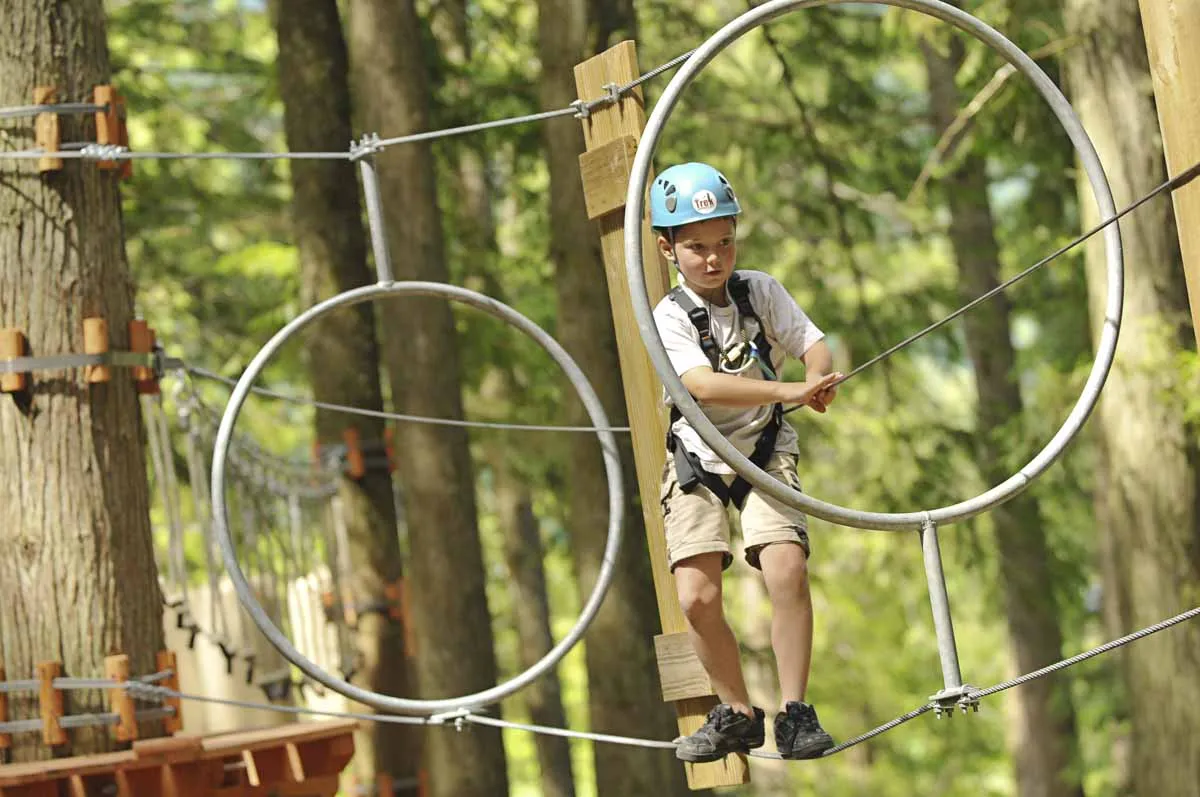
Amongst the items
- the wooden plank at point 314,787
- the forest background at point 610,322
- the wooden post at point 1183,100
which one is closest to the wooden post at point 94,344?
the forest background at point 610,322

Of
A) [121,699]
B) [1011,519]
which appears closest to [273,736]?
[121,699]

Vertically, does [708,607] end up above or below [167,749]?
above

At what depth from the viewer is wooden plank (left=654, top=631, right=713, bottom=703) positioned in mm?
4840

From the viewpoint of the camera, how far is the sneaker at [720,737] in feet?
15.0

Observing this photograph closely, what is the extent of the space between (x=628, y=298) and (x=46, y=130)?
7.71 feet

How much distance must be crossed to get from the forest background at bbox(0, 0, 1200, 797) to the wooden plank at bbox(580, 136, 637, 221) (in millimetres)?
2511

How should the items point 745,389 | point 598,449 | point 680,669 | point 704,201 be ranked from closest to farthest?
point 745,389 → point 704,201 → point 680,669 → point 598,449

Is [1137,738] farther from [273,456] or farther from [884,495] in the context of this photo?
[273,456]

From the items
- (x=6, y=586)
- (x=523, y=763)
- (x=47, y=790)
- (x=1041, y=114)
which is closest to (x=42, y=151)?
(x=6, y=586)

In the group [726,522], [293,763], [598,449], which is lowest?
[293,763]

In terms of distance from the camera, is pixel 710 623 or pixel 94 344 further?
pixel 94 344

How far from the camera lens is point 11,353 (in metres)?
6.07

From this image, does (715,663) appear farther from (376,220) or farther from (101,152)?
(101,152)

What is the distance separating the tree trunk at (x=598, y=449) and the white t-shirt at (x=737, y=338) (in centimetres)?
410
